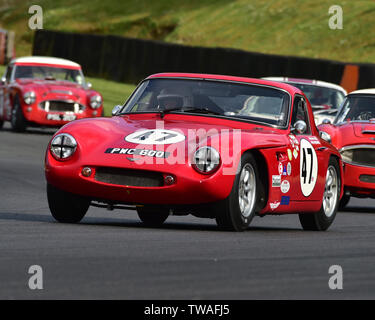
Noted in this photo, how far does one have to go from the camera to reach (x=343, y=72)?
1081 inches

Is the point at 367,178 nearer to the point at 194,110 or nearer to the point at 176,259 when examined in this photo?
the point at 194,110

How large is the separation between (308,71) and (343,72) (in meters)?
1.64

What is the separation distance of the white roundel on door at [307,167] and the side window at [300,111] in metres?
0.26

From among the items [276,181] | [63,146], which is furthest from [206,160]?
[63,146]

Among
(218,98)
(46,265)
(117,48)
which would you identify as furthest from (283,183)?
(117,48)

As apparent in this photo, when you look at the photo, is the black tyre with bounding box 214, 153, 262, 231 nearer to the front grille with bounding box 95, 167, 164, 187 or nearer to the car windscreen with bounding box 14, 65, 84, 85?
the front grille with bounding box 95, 167, 164, 187

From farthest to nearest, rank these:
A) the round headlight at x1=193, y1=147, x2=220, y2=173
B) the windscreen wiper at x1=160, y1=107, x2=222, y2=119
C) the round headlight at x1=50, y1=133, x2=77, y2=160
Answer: the windscreen wiper at x1=160, y1=107, x2=222, y2=119 < the round headlight at x1=50, y1=133, x2=77, y2=160 < the round headlight at x1=193, y1=147, x2=220, y2=173

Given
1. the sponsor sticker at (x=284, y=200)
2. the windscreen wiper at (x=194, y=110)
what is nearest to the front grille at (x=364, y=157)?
the sponsor sticker at (x=284, y=200)

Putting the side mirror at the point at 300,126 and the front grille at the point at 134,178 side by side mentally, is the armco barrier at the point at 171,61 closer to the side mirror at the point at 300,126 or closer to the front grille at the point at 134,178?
the side mirror at the point at 300,126

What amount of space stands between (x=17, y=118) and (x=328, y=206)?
13.0 metres

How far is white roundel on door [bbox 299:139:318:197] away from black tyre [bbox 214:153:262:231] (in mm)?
814

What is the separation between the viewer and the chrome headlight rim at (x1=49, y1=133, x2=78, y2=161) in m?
9.12

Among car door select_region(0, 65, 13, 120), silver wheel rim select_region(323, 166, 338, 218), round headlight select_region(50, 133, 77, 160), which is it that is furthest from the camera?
car door select_region(0, 65, 13, 120)

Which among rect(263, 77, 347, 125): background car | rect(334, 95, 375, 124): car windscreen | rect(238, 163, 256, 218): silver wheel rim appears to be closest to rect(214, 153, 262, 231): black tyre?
rect(238, 163, 256, 218): silver wheel rim
